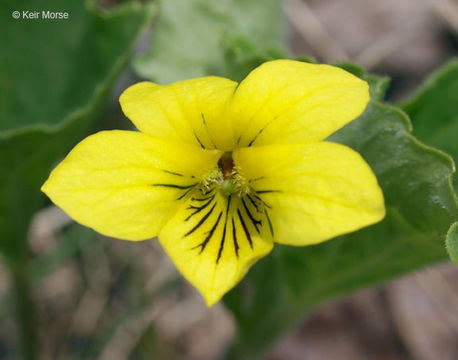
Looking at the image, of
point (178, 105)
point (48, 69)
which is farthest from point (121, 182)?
point (48, 69)

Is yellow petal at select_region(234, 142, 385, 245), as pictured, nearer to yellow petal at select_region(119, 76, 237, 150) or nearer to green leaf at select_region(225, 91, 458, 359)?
yellow petal at select_region(119, 76, 237, 150)

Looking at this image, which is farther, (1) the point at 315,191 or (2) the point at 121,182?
(2) the point at 121,182

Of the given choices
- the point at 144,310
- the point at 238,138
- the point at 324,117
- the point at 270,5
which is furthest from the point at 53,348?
the point at 324,117

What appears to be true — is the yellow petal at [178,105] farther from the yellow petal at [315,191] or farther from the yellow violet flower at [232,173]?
the yellow petal at [315,191]

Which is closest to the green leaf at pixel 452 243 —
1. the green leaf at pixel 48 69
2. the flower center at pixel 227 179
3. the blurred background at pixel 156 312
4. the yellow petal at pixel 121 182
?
the flower center at pixel 227 179

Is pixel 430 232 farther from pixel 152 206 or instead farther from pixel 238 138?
pixel 152 206

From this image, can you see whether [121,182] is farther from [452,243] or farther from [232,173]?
[452,243]

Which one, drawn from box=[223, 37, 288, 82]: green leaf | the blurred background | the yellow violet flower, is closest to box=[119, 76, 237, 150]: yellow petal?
the yellow violet flower
